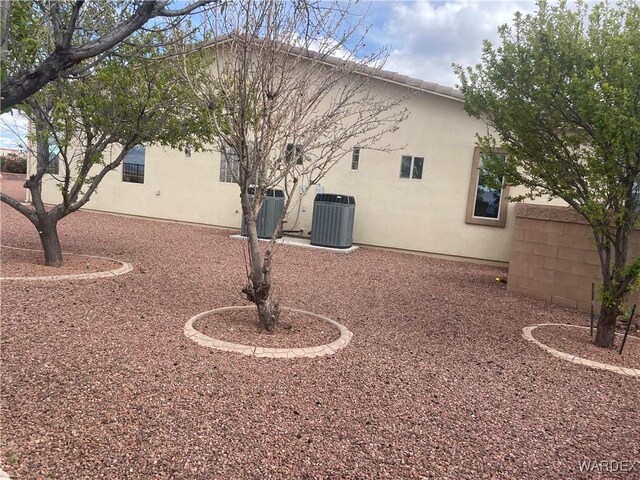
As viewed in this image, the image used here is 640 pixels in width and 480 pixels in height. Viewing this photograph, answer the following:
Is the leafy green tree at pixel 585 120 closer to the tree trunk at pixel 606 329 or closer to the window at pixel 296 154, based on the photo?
the tree trunk at pixel 606 329

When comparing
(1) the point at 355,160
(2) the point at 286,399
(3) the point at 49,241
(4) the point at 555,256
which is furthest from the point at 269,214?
(2) the point at 286,399

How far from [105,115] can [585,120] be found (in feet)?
19.5

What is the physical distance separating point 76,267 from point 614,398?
6805 millimetres

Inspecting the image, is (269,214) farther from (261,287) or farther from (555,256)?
(261,287)

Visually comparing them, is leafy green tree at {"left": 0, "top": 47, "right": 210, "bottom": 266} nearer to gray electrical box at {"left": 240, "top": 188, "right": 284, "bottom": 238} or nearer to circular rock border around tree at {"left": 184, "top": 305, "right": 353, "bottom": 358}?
circular rock border around tree at {"left": 184, "top": 305, "right": 353, "bottom": 358}

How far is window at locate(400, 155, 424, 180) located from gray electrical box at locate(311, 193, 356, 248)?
1.48m

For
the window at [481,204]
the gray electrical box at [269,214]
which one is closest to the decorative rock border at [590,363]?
the window at [481,204]

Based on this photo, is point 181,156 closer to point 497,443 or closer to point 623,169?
point 623,169

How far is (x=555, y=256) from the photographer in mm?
7812

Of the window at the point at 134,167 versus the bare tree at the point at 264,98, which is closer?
the bare tree at the point at 264,98

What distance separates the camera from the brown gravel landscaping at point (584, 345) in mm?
5132

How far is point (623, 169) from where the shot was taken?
16.7 ft

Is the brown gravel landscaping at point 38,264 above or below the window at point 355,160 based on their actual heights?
below

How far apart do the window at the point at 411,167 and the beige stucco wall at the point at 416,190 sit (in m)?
0.12
